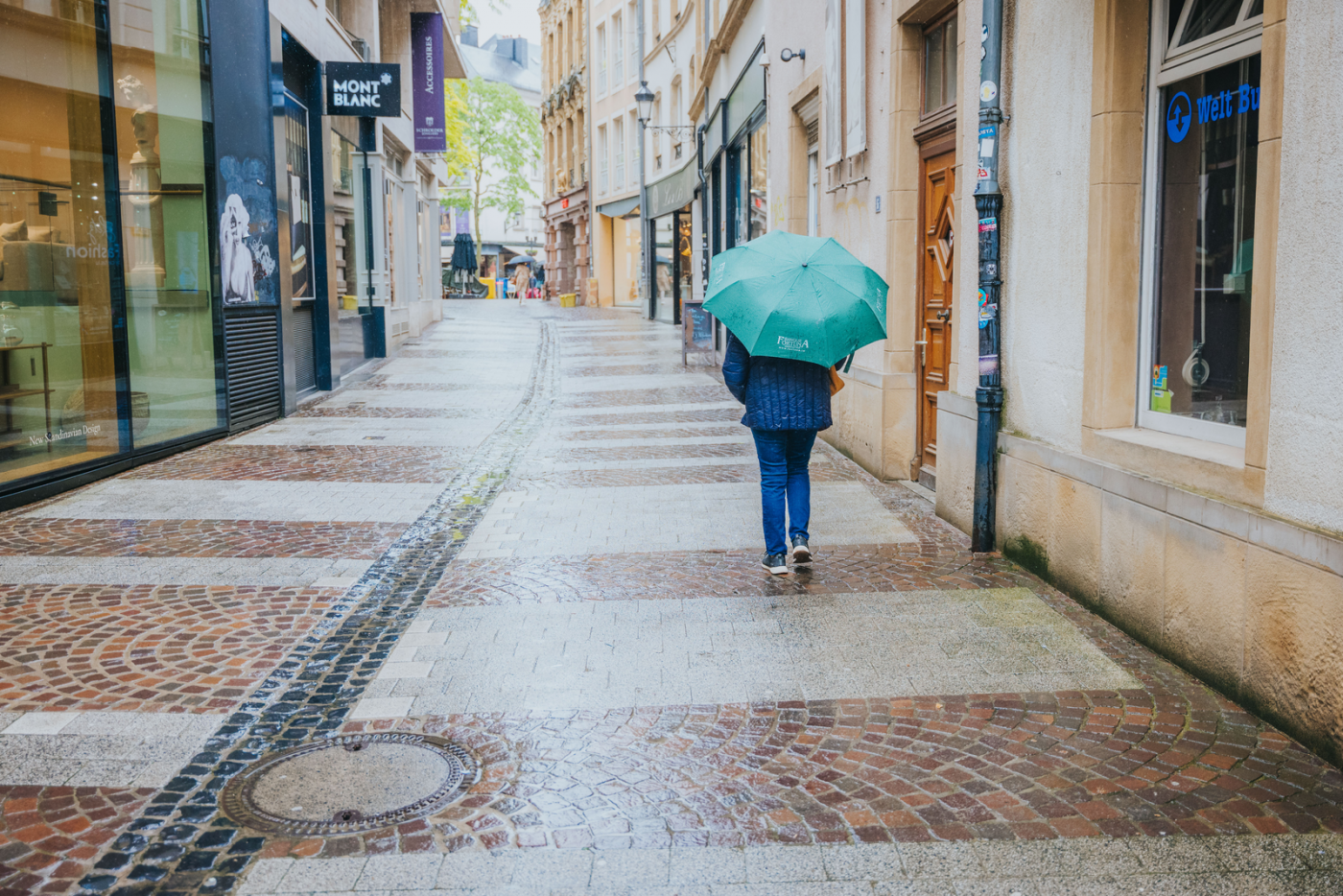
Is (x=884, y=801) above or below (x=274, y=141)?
below

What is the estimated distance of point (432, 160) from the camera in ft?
100

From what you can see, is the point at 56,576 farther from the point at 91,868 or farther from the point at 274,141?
the point at 274,141

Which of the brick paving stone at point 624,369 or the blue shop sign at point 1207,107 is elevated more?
the blue shop sign at point 1207,107

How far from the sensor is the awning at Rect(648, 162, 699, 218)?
89.6 feet

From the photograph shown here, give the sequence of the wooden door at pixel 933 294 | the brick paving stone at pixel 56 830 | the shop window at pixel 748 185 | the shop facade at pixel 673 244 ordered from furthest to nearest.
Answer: the shop facade at pixel 673 244, the shop window at pixel 748 185, the wooden door at pixel 933 294, the brick paving stone at pixel 56 830

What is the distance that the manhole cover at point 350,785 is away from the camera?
354 cm

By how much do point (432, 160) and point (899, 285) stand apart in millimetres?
23715

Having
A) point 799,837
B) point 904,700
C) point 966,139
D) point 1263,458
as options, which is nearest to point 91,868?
point 799,837

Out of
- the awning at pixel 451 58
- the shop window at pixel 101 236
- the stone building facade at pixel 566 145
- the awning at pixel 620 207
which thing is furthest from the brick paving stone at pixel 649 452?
the stone building facade at pixel 566 145

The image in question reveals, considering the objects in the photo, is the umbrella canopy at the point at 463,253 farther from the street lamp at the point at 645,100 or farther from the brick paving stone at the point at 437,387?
the brick paving stone at the point at 437,387

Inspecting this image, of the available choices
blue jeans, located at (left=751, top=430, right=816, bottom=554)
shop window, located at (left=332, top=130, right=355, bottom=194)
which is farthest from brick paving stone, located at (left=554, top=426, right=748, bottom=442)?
shop window, located at (left=332, top=130, right=355, bottom=194)

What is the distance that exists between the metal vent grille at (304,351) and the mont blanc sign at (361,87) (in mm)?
2770

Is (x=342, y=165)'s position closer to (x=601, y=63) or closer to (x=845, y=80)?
(x=845, y=80)

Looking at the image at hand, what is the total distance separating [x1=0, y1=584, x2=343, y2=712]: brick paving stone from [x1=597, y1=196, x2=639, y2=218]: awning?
32.8 meters
